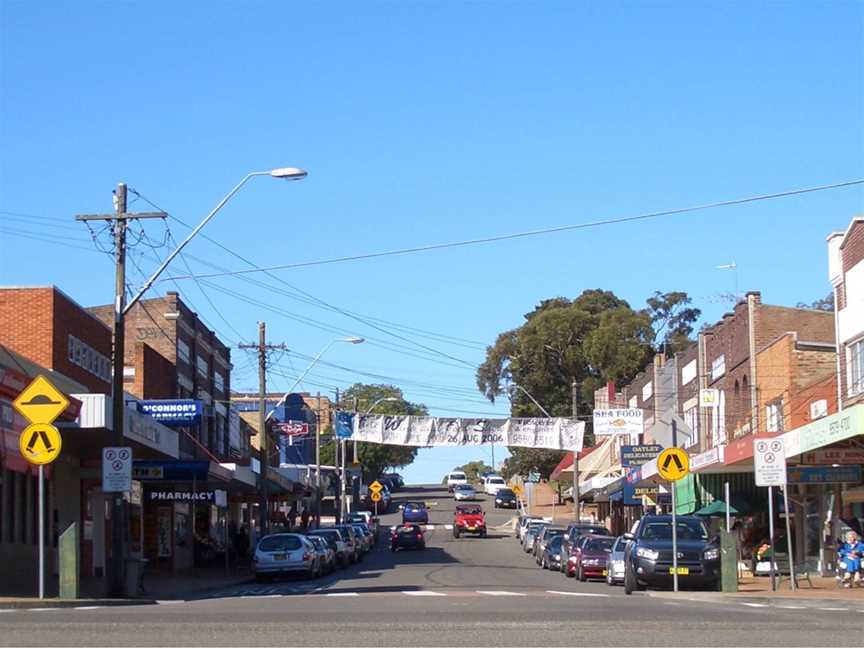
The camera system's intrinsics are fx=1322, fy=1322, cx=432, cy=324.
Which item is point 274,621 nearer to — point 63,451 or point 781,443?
point 781,443

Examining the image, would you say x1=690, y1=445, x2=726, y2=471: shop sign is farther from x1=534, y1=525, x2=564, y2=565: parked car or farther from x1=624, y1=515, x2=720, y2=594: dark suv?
x1=624, y1=515, x2=720, y2=594: dark suv

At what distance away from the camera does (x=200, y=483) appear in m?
49.2

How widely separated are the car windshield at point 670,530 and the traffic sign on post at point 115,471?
11.6 m

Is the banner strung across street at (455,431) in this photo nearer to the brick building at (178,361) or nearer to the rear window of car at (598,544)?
the brick building at (178,361)

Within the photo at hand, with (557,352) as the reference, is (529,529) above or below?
below

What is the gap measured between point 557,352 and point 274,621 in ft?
242

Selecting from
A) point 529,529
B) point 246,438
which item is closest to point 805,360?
point 529,529

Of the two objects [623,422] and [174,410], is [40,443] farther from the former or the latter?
[623,422]

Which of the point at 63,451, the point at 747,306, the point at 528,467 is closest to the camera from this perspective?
the point at 63,451

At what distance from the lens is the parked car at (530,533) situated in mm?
56312

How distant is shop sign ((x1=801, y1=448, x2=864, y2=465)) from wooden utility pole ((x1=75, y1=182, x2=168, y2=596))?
16786 mm

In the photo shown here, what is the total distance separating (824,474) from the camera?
3431 cm

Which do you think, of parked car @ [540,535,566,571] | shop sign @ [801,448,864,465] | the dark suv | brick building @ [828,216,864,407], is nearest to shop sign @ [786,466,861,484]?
shop sign @ [801,448,864,465]

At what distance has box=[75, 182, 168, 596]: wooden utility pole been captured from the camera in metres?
29.0
